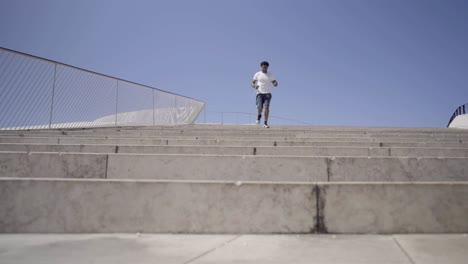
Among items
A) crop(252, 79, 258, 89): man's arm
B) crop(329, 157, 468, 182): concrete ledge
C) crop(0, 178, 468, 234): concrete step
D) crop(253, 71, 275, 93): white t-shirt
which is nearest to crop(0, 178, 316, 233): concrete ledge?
crop(0, 178, 468, 234): concrete step

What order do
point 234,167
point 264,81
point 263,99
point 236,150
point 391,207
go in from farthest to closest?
point 263,99, point 264,81, point 236,150, point 234,167, point 391,207

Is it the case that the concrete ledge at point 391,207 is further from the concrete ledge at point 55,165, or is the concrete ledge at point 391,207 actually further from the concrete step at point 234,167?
the concrete ledge at point 55,165

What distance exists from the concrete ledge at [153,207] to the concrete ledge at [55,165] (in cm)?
110

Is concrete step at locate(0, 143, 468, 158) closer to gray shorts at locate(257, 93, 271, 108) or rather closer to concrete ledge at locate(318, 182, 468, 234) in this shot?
concrete ledge at locate(318, 182, 468, 234)

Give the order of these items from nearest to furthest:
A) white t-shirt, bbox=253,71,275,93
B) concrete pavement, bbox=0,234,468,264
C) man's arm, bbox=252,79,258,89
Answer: concrete pavement, bbox=0,234,468,264 → white t-shirt, bbox=253,71,275,93 → man's arm, bbox=252,79,258,89

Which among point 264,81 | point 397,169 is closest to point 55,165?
point 397,169

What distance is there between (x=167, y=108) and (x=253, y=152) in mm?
11991

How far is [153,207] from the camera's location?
2160 millimetres

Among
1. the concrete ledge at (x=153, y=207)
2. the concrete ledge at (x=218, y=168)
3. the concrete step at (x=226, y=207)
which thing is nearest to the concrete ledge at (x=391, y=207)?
the concrete step at (x=226, y=207)

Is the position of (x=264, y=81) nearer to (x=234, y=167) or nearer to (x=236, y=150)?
(x=236, y=150)

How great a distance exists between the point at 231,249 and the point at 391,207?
3.75 ft

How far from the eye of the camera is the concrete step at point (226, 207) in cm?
212

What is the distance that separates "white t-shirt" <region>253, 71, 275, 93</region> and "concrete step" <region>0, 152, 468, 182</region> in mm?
6420

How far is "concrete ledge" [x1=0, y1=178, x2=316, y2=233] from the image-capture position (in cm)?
214
